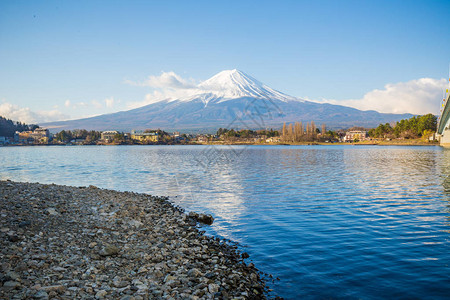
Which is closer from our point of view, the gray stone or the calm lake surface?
the calm lake surface

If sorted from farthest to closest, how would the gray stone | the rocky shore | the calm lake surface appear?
the gray stone
the calm lake surface
the rocky shore

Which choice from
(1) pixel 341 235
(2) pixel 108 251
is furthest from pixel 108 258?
(1) pixel 341 235

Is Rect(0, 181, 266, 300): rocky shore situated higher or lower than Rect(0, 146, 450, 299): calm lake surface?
higher

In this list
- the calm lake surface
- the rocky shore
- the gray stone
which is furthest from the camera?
the gray stone

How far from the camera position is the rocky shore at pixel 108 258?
19.0 ft

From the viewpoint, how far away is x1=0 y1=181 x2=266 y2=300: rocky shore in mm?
5782

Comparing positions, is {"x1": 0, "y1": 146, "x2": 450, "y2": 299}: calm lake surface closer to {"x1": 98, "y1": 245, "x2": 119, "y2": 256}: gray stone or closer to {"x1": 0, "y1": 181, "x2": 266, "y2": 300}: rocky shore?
{"x1": 0, "y1": 181, "x2": 266, "y2": 300}: rocky shore

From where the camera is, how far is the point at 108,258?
7.43 meters

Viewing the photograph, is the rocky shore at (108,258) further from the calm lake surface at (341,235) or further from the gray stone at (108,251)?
the calm lake surface at (341,235)

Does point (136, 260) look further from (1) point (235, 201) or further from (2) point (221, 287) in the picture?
(1) point (235, 201)

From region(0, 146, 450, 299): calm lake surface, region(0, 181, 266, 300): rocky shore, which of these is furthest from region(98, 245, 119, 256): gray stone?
region(0, 146, 450, 299): calm lake surface

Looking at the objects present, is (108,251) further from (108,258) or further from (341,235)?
(341,235)

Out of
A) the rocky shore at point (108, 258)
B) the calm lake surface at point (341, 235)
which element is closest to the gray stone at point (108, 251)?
the rocky shore at point (108, 258)

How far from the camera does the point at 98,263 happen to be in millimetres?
7023
